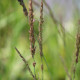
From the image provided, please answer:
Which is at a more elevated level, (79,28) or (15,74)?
(79,28)

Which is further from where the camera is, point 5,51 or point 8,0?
point 8,0

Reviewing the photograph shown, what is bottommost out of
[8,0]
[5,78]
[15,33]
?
[5,78]

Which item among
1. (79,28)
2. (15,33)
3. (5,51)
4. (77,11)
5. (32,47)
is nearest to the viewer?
(32,47)

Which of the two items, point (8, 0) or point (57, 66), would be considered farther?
point (8, 0)

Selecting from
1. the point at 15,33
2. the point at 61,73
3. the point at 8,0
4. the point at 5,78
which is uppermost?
the point at 8,0

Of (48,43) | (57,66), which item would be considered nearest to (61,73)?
(57,66)

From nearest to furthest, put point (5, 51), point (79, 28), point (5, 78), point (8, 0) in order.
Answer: point (79, 28)
point (5, 78)
point (5, 51)
point (8, 0)

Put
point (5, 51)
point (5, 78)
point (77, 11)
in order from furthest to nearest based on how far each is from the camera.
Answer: point (5, 51)
point (5, 78)
point (77, 11)

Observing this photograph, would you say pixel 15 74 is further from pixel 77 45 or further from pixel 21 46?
pixel 77 45

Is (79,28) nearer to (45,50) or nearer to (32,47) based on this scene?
(32,47)

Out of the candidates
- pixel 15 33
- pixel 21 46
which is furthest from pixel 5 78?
pixel 21 46
